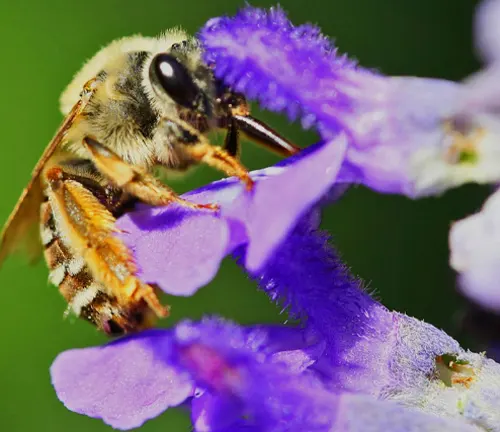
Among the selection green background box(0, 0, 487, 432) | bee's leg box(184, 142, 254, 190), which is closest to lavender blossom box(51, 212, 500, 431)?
bee's leg box(184, 142, 254, 190)

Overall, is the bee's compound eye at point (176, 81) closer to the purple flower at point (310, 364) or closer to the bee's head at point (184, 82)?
the bee's head at point (184, 82)

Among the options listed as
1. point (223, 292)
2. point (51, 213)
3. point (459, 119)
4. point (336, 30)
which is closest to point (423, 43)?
point (336, 30)

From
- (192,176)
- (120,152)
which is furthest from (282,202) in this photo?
(192,176)

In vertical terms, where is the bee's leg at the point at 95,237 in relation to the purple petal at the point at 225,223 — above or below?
below

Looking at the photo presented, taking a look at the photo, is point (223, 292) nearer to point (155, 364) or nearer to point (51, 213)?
point (51, 213)

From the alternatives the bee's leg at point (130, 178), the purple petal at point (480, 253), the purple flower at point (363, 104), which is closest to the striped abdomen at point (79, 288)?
the bee's leg at point (130, 178)

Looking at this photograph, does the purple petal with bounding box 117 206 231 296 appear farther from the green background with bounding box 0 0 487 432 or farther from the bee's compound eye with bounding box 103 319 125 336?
the green background with bounding box 0 0 487 432

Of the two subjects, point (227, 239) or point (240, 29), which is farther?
point (240, 29)
